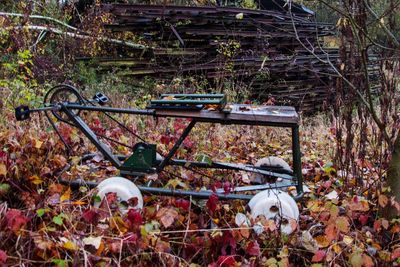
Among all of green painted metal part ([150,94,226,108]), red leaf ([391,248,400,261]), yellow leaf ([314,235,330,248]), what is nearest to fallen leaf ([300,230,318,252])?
yellow leaf ([314,235,330,248])

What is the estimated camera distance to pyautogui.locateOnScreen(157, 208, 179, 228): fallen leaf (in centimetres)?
243

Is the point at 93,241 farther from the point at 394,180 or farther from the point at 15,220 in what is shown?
the point at 394,180

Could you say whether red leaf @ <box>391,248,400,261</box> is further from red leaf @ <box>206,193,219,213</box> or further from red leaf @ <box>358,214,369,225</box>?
red leaf @ <box>206,193,219,213</box>

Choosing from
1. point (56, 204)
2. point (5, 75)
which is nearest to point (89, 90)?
point (5, 75)

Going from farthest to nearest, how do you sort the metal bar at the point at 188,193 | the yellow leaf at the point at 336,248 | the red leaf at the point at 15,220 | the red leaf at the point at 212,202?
1. the metal bar at the point at 188,193
2. the red leaf at the point at 212,202
3. the yellow leaf at the point at 336,248
4. the red leaf at the point at 15,220

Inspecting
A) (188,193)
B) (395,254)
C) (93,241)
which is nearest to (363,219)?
(395,254)

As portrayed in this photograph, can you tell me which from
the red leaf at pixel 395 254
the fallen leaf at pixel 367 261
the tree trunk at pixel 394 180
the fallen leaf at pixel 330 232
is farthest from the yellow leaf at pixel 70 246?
the tree trunk at pixel 394 180

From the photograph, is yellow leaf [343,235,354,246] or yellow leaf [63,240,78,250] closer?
yellow leaf [63,240,78,250]

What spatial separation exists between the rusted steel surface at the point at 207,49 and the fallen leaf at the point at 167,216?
5711 mm

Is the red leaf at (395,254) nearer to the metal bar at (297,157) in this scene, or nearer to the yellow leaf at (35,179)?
the metal bar at (297,157)

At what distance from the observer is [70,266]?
2.11m

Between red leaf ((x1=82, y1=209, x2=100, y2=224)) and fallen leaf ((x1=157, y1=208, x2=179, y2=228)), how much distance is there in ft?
1.23

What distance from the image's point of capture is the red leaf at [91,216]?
2.32 meters

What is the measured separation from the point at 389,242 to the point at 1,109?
4377 millimetres
